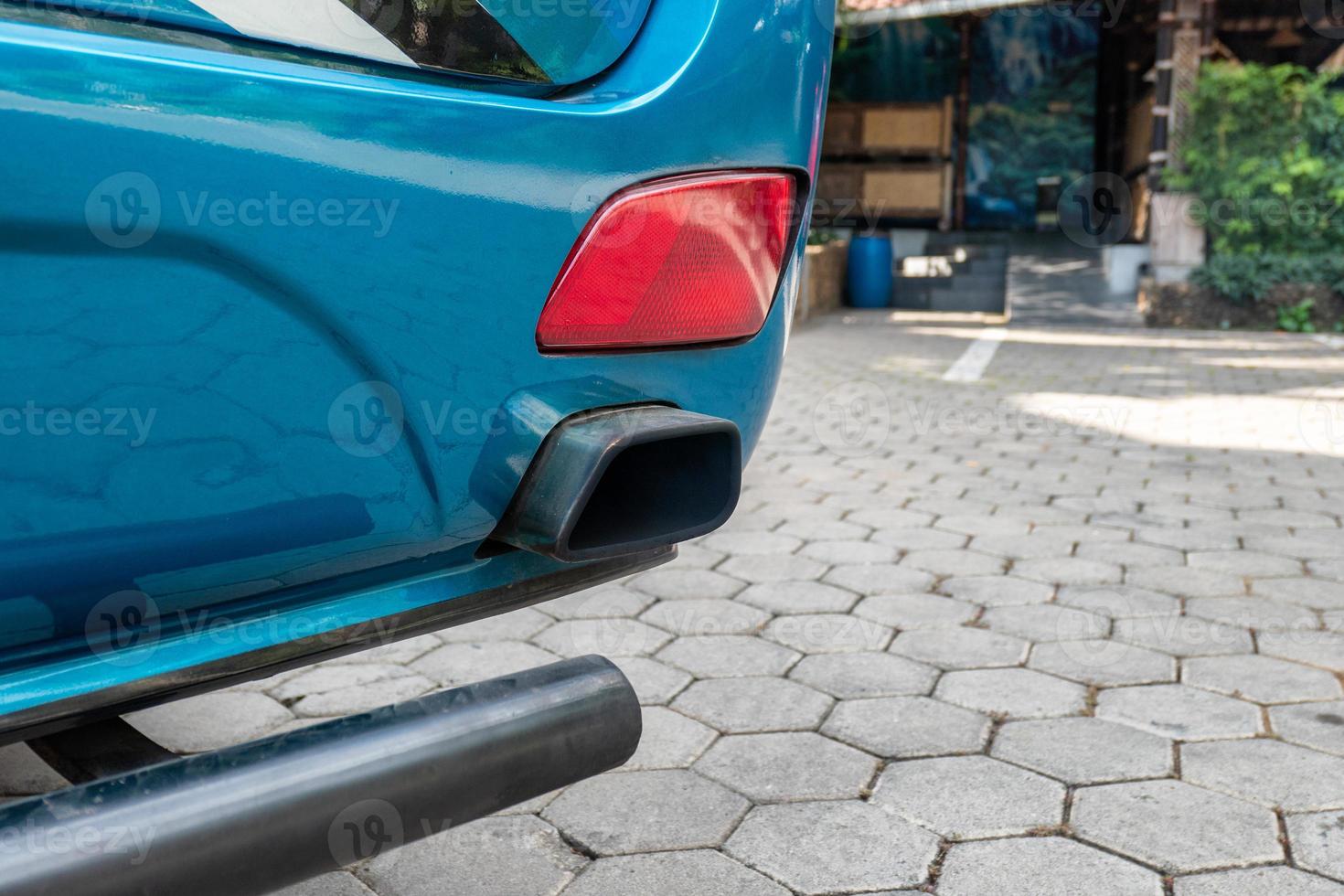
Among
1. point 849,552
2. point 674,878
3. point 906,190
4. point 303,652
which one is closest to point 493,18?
point 303,652

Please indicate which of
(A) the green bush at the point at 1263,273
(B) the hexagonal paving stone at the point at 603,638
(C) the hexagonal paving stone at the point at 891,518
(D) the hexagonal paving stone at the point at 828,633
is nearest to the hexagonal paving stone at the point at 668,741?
(B) the hexagonal paving stone at the point at 603,638

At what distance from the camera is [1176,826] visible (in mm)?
1876

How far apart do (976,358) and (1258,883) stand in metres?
7.50

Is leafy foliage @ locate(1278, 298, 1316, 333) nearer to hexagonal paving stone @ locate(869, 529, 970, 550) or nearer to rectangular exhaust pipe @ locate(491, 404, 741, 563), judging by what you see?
hexagonal paving stone @ locate(869, 529, 970, 550)

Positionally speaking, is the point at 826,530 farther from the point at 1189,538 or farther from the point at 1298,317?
the point at 1298,317

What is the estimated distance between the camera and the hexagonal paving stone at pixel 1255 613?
2.85m

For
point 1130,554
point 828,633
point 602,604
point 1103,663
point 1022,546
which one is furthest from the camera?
point 1022,546

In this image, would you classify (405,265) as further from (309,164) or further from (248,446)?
(248,446)

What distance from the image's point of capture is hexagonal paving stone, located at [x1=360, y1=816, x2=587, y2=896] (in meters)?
1.74

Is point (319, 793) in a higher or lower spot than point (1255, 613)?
higher

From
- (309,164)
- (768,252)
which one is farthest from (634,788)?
(309,164)

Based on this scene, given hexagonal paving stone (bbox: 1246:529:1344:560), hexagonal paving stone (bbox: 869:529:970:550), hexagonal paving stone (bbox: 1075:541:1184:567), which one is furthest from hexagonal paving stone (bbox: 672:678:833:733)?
hexagonal paving stone (bbox: 1246:529:1344:560)

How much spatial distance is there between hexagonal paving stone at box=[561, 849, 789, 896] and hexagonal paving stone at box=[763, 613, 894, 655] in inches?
37.9

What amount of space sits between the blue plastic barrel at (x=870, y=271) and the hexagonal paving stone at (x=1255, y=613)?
10.0 meters
